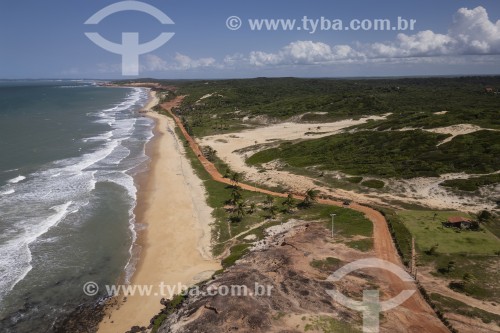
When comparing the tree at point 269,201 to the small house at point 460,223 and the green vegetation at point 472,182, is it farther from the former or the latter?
the green vegetation at point 472,182

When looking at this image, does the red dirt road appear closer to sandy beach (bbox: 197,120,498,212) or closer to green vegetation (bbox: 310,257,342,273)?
green vegetation (bbox: 310,257,342,273)

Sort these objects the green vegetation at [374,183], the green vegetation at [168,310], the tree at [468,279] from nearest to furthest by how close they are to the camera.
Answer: the tree at [468,279], the green vegetation at [168,310], the green vegetation at [374,183]

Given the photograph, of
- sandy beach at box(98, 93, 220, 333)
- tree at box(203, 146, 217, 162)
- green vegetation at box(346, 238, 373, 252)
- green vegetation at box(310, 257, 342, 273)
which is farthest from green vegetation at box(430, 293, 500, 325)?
tree at box(203, 146, 217, 162)

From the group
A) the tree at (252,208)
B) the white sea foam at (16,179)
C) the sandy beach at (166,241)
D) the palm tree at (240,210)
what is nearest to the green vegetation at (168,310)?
the sandy beach at (166,241)

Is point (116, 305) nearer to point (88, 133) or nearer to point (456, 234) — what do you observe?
point (456, 234)

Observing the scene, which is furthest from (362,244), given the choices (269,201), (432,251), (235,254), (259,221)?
(269,201)

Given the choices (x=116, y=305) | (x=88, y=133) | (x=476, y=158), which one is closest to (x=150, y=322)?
(x=116, y=305)

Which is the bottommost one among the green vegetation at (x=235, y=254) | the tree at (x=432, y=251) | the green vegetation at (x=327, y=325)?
the green vegetation at (x=235, y=254)
